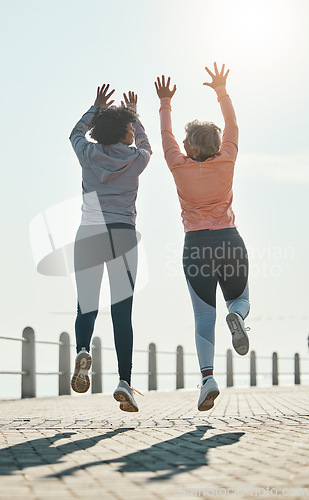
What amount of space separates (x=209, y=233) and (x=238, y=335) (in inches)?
28.8

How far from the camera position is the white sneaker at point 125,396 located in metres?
5.03

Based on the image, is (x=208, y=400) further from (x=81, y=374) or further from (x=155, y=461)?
(x=155, y=461)

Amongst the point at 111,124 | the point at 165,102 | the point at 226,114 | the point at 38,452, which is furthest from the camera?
the point at 165,102

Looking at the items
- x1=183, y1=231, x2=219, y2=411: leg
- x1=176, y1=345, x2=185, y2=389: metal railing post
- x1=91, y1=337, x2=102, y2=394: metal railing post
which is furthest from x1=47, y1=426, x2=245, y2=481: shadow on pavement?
x1=176, y1=345, x2=185, y2=389: metal railing post

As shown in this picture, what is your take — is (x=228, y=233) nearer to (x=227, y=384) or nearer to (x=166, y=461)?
(x=166, y=461)

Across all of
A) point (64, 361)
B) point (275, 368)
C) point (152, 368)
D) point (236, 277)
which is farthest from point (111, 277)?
point (275, 368)

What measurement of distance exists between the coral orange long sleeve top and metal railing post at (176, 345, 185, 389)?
1361 centimetres

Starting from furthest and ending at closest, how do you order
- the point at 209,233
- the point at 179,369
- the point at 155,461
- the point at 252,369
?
the point at 252,369
the point at 179,369
the point at 209,233
the point at 155,461

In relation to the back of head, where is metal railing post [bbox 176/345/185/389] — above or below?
below

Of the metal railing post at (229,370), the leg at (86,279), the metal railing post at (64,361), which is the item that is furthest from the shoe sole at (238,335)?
the metal railing post at (229,370)

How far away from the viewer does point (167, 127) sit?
18.7 ft

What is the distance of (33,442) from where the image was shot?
4066 mm

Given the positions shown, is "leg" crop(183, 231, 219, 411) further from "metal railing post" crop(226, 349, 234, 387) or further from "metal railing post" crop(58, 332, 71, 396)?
"metal railing post" crop(226, 349, 234, 387)

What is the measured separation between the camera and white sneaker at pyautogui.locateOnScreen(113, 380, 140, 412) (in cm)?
503
